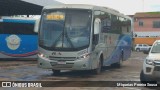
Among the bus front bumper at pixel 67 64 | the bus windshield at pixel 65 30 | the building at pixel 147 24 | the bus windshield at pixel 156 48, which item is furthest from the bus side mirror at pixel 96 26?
the building at pixel 147 24

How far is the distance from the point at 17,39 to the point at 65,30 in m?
13.2

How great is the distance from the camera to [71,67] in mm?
17078

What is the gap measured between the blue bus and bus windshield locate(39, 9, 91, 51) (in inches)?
491

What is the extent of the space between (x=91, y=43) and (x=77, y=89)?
4.52 meters

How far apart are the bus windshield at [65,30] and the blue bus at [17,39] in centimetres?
1248

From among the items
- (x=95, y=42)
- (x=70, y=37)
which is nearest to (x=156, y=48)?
(x=95, y=42)

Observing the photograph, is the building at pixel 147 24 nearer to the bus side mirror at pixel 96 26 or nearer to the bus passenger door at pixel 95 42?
the bus passenger door at pixel 95 42

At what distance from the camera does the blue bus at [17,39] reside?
1180 inches

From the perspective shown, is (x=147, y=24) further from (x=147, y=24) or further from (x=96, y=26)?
(x=96, y=26)

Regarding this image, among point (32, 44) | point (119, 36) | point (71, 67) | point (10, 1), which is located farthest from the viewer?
point (10, 1)

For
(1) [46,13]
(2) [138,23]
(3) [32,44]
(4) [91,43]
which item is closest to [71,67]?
(4) [91,43]

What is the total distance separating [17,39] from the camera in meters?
29.9

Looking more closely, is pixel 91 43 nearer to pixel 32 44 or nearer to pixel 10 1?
pixel 32 44

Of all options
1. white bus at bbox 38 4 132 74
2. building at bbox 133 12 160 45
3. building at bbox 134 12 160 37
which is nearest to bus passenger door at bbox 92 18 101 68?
white bus at bbox 38 4 132 74
